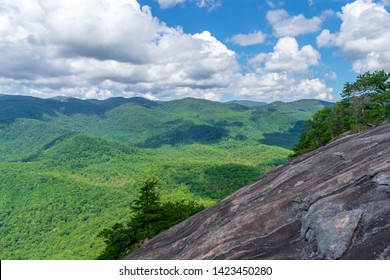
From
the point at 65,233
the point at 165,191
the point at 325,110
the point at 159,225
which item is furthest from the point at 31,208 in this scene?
the point at 325,110

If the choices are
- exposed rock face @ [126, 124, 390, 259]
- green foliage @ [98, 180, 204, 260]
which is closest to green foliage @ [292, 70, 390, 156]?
exposed rock face @ [126, 124, 390, 259]

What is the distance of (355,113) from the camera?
35.7 m

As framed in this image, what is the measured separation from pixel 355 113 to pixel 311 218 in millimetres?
29197

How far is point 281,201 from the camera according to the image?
1538 centimetres

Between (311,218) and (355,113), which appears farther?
(355,113)

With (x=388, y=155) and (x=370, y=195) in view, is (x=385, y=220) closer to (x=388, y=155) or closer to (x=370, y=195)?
(x=370, y=195)

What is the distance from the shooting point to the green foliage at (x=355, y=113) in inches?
1318

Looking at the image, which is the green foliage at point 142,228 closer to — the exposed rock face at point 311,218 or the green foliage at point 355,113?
the exposed rock face at point 311,218

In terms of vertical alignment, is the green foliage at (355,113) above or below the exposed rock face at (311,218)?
above

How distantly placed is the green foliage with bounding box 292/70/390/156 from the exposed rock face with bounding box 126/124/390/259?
52.2 feet

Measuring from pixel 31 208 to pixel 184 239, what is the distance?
169 meters

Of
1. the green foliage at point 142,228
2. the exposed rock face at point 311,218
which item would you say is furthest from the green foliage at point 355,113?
the green foliage at point 142,228

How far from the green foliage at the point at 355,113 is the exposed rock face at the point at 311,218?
15925 millimetres

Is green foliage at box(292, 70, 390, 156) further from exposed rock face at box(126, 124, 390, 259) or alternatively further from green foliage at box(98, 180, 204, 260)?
green foliage at box(98, 180, 204, 260)
